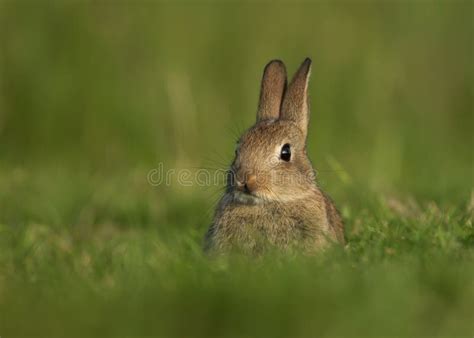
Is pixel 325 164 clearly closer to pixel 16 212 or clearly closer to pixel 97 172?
pixel 97 172

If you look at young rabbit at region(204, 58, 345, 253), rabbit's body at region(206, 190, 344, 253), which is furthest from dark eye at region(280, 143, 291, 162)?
rabbit's body at region(206, 190, 344, 253)

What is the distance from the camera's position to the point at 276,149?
611cm

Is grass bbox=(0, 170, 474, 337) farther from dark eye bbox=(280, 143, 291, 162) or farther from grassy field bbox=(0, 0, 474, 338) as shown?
dark eye bbox=(280, 143, 291, 162)

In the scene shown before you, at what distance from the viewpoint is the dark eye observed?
6.16 meters

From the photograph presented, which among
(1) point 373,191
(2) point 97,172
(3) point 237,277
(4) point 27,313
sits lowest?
(4) point 27,313

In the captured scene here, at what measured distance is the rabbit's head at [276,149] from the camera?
5789 mm

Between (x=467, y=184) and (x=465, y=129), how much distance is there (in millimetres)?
4903

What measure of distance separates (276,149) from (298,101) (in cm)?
62

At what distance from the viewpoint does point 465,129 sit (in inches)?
493

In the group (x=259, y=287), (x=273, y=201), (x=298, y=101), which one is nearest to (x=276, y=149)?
(x=273, y=201)

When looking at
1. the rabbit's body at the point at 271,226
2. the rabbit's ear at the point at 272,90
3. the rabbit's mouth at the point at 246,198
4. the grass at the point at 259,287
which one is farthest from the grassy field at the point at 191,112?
the rabbit's ear at the point at 272,90

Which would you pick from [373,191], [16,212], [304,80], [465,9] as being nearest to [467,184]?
[373,191]

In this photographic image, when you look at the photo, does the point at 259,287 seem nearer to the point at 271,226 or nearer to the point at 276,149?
the point at 271,226

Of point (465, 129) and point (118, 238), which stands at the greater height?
point (465, 129)
